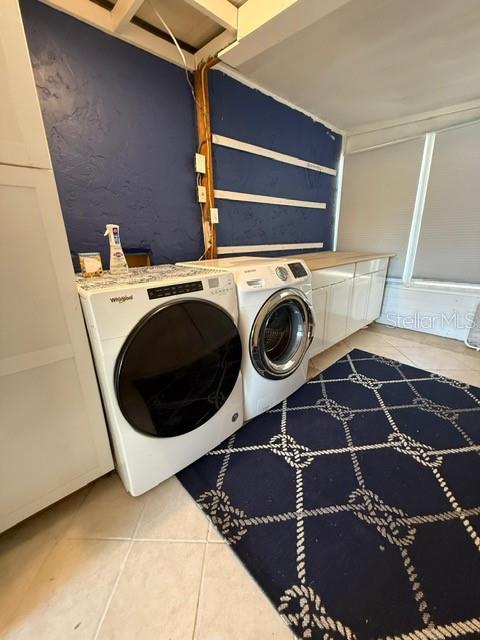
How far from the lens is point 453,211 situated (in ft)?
8.52

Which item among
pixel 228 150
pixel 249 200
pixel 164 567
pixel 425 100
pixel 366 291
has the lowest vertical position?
pixel 164 567

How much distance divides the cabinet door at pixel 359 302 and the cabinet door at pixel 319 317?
1.73 ft

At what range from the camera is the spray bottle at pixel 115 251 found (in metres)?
1.33

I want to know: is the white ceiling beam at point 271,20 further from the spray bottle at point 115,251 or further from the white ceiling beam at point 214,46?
the spray bottle at point 115,251

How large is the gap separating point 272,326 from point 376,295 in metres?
1.90

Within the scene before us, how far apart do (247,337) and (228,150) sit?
5.16 ft

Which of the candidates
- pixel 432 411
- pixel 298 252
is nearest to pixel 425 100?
pixel 298 252

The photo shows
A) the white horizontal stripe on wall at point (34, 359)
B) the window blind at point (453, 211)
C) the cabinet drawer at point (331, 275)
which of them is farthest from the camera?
the window blind at point (453, 211)

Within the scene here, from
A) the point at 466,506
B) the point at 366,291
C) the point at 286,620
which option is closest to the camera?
the point at 286,620

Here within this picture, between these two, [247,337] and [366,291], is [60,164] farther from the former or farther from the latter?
[366,291]

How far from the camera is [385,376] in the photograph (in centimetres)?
214

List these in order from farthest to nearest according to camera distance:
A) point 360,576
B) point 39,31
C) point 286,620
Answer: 1. point 39,31
2. point 360,576
3. point 286,620

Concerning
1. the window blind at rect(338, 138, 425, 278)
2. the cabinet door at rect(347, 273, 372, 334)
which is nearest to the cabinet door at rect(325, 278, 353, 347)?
the cabinet door at rect(347, 273, 372, 334)

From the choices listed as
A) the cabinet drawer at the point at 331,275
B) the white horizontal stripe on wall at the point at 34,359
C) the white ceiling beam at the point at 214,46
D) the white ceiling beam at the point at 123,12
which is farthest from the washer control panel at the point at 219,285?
the white ceiling beam at the point at 214,46
